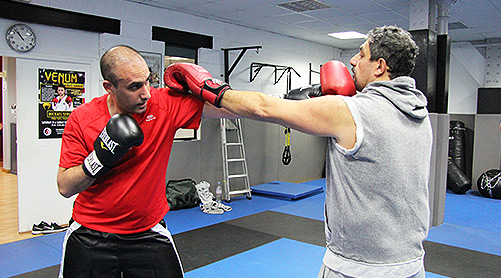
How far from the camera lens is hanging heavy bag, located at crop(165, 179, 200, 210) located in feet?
17.8

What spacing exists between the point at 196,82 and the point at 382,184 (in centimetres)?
83

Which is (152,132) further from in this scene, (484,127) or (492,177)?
(484,127)

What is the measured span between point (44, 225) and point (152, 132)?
3.52m

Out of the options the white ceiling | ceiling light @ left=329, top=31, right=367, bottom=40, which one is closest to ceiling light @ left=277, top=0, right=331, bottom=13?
the white ceiling

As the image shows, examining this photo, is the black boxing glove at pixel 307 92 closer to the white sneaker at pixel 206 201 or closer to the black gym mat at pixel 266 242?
the black gym mat at pixel 266 242

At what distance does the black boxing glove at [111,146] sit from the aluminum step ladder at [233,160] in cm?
456

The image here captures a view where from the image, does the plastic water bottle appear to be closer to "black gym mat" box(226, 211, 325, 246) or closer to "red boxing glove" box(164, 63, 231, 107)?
"black gym mat" box(226, 211, 325, 246)

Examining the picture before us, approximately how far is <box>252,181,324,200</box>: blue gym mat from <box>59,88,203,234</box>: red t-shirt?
15.3 feet

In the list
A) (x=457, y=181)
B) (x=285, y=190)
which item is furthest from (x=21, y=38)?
(x=457, y=181)

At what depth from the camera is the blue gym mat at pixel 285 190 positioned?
6.33 meters

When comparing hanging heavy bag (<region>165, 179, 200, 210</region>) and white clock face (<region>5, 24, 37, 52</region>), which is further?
hanging heavy bag (<region>165, 179, 200, 210</region>)

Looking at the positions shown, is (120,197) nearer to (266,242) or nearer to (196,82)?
(196,82)

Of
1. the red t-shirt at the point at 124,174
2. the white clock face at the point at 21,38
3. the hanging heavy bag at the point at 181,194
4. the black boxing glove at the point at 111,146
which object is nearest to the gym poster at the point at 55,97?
the white clock face at the point at 21,38

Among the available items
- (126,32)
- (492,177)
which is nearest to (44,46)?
(126,32)
